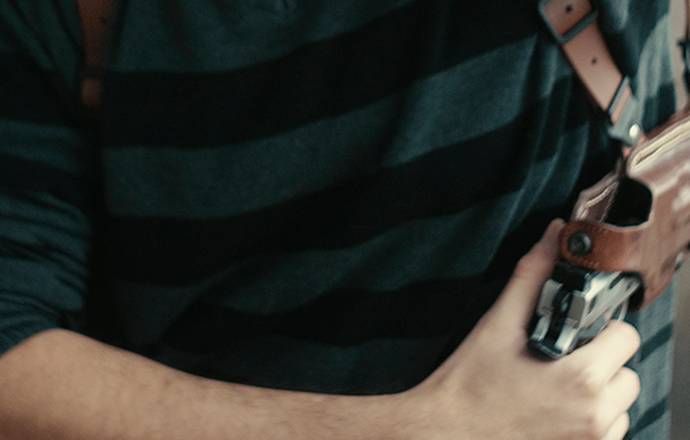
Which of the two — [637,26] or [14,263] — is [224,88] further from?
[637,26]

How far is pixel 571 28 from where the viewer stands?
22.9 inches

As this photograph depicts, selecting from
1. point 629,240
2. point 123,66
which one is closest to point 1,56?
point 123,66

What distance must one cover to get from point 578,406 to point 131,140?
38 centimetres

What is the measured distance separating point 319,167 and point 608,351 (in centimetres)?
26

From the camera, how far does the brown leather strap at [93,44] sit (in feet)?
1.81

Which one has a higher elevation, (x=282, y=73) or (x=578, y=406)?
(x=282, y=73)

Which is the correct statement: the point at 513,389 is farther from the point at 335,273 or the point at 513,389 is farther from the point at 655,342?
the point at 655,342

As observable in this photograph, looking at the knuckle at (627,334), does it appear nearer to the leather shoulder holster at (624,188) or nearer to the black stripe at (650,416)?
the leather shoulder holster at (624,188)

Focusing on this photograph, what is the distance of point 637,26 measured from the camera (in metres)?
0.64

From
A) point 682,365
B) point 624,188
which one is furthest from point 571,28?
point 682,365

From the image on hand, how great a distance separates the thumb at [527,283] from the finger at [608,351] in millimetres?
48

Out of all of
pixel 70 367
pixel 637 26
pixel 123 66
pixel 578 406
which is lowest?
pixel 578 406

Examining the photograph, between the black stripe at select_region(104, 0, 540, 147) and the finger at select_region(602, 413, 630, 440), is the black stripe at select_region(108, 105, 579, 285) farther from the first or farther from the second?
the finger at select_region(602, 413, 630, 440)

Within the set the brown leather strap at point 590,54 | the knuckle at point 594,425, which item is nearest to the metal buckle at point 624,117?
the brown leather strap at point 590,54
